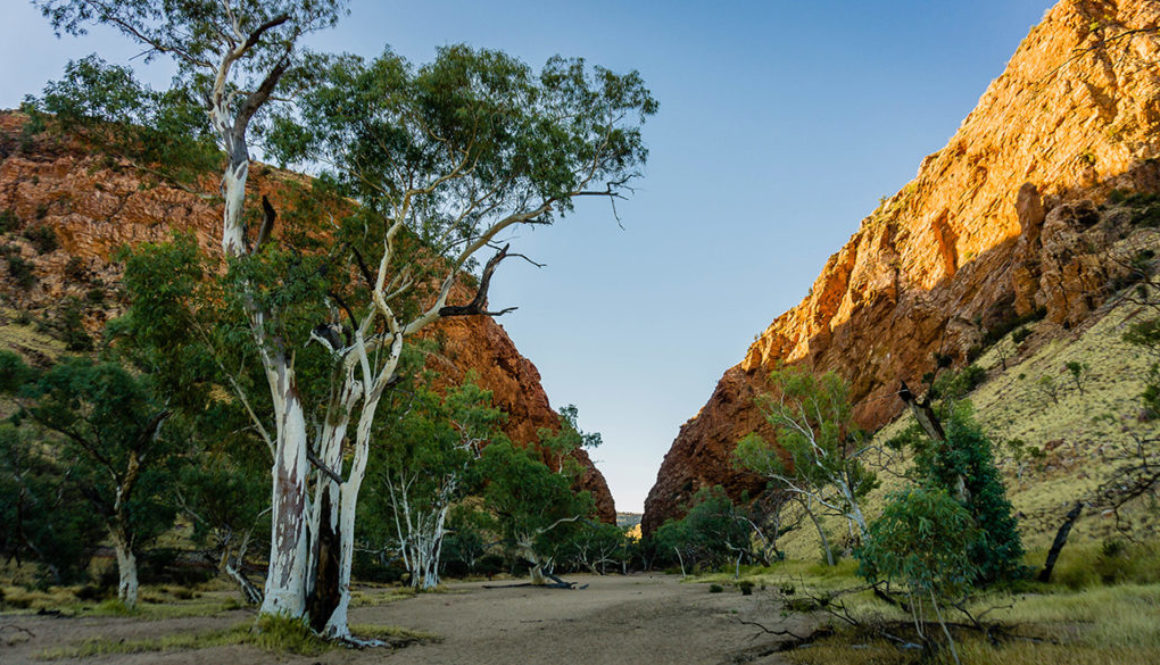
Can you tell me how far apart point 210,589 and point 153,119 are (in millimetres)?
21564

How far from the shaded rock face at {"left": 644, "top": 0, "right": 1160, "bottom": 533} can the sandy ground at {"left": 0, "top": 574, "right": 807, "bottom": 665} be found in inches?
1356

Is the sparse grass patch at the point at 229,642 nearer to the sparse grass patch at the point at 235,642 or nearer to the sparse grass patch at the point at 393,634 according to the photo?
the sparse grass patch at the point at 235,642

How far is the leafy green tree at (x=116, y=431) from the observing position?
1437 centimetres

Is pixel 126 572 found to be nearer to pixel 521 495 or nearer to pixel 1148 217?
pixel 521 495

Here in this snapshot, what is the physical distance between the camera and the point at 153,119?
11.3 metres

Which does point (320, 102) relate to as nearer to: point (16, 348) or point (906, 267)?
point (16, 348)

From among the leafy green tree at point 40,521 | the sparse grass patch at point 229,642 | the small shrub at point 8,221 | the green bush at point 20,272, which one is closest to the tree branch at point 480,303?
the sparse grass patch at point 229,642

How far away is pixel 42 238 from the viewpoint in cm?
5119

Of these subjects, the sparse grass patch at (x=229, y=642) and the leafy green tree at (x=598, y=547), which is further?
the leafy green tree at (x=598, y=547)

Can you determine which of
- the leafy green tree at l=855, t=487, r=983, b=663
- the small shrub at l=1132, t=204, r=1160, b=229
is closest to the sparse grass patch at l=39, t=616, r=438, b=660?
the leafy green tree at l=855, t=487, r=983, b=663

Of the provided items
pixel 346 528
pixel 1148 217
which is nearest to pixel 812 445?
pixel 346 528

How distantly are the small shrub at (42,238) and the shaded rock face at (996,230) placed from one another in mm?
84232

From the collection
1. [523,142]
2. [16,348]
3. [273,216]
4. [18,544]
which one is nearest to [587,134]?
[523,142]

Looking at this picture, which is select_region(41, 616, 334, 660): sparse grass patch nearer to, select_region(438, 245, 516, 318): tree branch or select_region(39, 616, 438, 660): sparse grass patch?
select_region(39, 616, 438, 660): sparse grass patch
